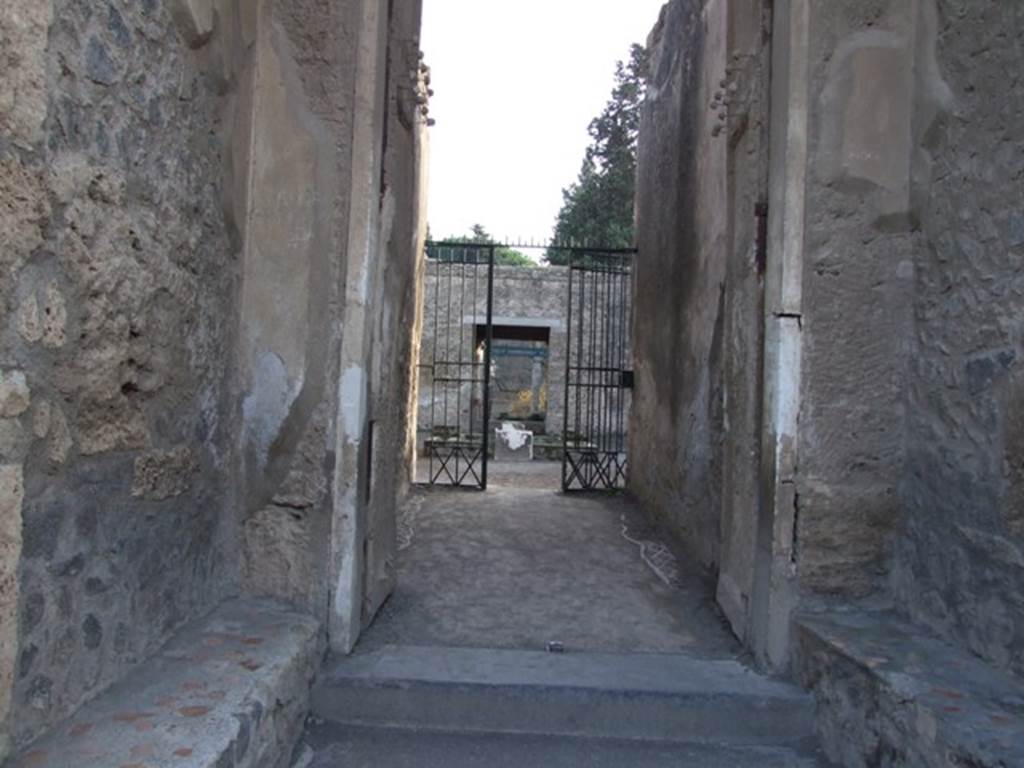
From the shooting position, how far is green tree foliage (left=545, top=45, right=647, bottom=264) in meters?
24.2

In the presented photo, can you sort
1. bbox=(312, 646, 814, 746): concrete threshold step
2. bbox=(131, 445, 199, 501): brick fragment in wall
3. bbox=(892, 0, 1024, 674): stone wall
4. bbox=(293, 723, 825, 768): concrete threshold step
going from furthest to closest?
bbox=(312, 646, 814, 746): concrete threshold step
bbox=(293, 723, 825, 768): concrete threshold step
bbox=(892, 0, 1024, 674): stone wall
bbox=(131, 445, 199, 501): brick fragment in wall

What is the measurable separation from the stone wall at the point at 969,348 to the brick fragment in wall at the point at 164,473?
243 cm

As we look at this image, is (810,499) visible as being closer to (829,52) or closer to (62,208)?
(829,52)

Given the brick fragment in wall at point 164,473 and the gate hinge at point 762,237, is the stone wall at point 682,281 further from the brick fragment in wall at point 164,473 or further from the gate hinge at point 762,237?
the brick fragment in wall at point 164,473

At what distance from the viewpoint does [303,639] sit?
2621 millimetres

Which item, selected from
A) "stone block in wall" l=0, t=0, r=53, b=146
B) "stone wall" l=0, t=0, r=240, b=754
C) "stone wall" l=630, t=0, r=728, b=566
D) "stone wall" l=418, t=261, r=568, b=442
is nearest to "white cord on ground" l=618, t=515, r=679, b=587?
"stone wall" l=630, t=0, r=728, b=566

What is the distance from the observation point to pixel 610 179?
81.4 feet

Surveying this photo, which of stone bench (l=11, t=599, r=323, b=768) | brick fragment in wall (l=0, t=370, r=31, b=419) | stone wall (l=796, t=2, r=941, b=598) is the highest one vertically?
stone wall (l=796, t=2, r=941, b=598)

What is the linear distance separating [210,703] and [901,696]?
182 cm

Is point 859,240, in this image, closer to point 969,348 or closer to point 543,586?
point 969,348

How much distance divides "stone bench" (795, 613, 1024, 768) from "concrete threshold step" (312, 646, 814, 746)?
17 cm

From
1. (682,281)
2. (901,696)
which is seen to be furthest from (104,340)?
(682,281)

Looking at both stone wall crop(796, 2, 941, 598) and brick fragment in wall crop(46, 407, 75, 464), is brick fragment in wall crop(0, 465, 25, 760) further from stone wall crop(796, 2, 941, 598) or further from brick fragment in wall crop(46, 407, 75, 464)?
stone wall crop(796, 2, 941, 598)

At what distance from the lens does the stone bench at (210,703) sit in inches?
67.1
